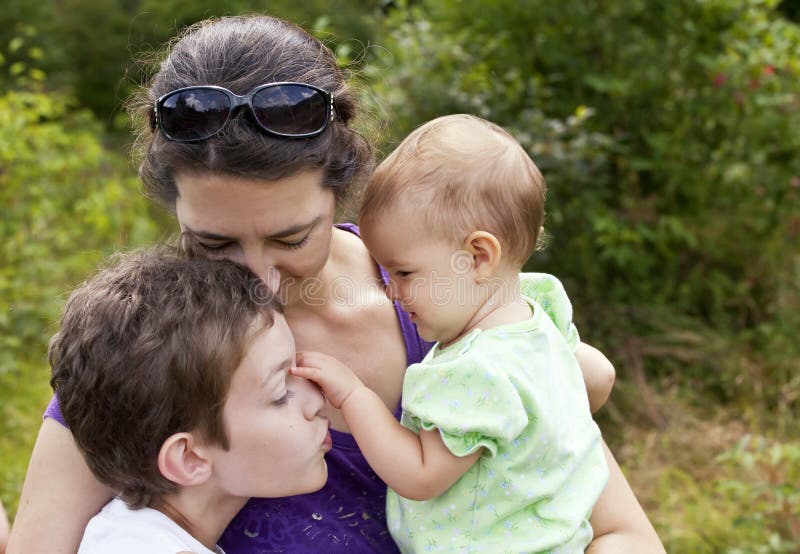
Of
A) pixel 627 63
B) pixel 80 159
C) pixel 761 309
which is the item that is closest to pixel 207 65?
pixel 627 63

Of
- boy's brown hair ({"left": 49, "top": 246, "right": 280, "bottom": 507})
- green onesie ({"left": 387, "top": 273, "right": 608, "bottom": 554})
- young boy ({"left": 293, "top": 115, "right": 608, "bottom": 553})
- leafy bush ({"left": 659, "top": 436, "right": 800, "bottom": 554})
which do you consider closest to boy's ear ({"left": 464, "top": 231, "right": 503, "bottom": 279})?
young boy ({"left": 293, "top": 115, "right": 608, "bottom": 553})

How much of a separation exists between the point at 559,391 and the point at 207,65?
3.20 feet

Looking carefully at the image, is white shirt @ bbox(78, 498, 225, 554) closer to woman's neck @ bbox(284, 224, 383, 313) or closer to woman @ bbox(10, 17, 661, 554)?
woman @ bbox(10, 17, 661, 554)

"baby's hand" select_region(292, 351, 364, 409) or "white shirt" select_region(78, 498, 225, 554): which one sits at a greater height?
"baby's hand" select_region(292, 351, 364, 409)

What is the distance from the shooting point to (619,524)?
208 centimetres

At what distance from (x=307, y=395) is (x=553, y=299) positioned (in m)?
0.62

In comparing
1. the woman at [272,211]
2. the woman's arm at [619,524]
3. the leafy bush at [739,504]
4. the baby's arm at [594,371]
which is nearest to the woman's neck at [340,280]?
the woman at [272,211]

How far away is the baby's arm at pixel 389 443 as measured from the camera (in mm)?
1823

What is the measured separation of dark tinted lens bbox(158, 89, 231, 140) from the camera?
1.81m

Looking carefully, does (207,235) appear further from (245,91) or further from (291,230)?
(245,91)

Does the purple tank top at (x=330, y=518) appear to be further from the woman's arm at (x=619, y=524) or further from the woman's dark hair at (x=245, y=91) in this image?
the woman's dark hair at (x=245, y=91)

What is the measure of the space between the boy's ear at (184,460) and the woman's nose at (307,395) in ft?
0.72

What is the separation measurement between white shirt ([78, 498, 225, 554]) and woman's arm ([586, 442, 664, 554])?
864 mm

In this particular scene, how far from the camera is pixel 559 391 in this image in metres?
1.91
